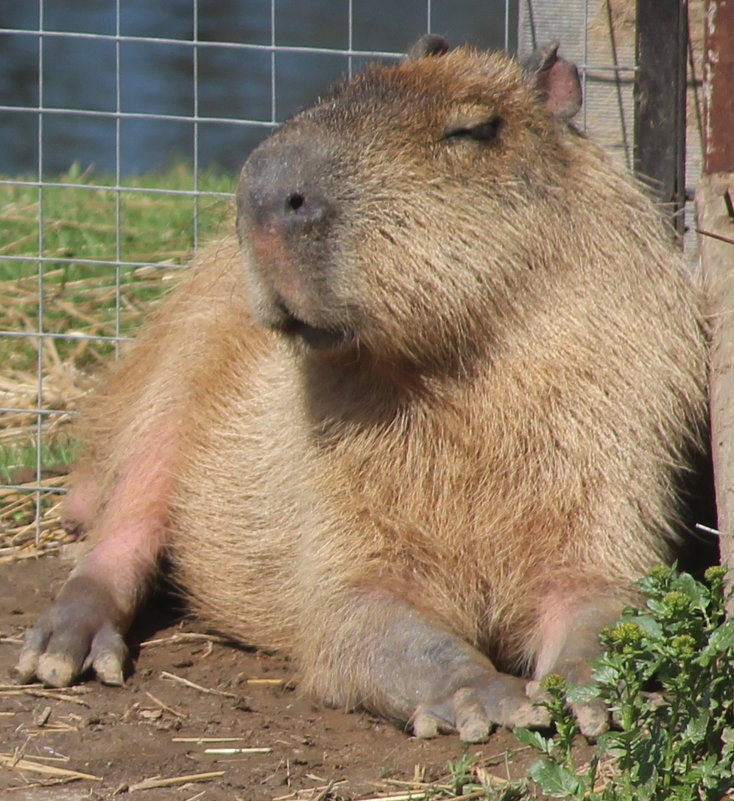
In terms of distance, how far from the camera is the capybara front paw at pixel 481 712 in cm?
304

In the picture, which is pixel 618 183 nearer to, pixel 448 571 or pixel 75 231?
pixel 448 571

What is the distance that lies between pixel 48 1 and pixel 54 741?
46.7ft

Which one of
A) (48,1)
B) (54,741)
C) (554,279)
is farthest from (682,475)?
(48,1)

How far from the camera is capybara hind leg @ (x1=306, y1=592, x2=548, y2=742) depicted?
310 cm

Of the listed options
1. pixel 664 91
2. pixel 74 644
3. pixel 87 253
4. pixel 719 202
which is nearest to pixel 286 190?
pixel 719 202

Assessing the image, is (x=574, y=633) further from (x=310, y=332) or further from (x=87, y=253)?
(x=87, y=253)

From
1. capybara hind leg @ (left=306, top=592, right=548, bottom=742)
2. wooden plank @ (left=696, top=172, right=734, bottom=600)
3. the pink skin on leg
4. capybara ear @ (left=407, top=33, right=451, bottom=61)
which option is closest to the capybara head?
capybara ear @ (left=407, top=33, right=451, bottom=61)

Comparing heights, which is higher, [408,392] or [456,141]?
[456,141]

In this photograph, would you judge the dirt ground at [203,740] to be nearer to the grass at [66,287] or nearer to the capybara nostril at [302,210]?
the capybara nostril at [302,210]

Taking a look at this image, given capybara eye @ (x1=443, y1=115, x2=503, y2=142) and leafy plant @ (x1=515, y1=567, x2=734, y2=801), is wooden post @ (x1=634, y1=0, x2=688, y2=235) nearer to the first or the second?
capybara eye @ (x1=443, y1=115, x2=503, y2=142)

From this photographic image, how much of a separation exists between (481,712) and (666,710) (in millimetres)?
568

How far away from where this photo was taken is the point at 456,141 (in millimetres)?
3432

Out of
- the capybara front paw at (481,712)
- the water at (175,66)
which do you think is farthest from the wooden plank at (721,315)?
the water at (175,66)

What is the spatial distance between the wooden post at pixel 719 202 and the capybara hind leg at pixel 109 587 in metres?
1.57
